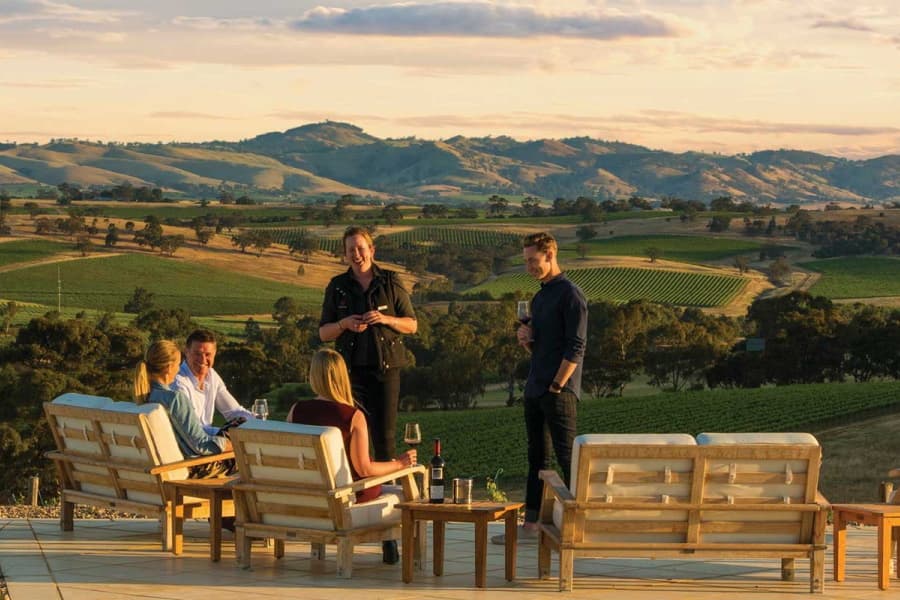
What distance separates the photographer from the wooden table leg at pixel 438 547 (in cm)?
776

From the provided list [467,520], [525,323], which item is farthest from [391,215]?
[467,520]

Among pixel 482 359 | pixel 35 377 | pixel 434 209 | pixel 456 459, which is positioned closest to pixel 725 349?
pixel 482 359

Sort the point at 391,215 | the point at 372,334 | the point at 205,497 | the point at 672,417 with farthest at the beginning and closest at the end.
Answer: the point at 391,215
the point at 672,417
the point at 372,334
the point at 205,497

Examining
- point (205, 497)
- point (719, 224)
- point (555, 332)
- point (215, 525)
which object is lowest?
point (719, 224)

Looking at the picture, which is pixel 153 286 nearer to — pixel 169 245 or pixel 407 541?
pixel 169 245

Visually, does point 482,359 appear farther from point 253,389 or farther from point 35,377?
point 35,377

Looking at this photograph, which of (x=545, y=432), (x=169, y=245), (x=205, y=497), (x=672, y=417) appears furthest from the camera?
(x=169, y=245)

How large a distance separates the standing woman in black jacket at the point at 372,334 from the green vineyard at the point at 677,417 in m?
33.6

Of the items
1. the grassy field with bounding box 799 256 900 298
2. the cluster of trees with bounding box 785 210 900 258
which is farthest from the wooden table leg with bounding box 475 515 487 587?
the cluster of trees with bounding box 785 210 900 258

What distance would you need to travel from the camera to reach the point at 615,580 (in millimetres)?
7758

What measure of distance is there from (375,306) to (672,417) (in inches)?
1669

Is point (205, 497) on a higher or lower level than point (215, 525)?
higher

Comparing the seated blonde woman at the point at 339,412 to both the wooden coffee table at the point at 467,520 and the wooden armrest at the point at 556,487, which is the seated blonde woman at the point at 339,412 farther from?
the wooden armrest at the point at 556,487

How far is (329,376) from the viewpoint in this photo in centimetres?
767
